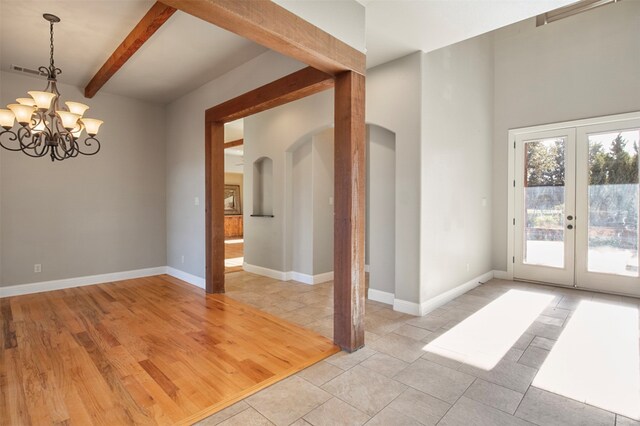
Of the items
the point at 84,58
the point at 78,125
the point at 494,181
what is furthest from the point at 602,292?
the point at 84,58

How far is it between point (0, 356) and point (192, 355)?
156cm

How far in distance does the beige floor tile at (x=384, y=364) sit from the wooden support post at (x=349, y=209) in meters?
0.21

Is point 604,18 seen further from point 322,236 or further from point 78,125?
point 78,125

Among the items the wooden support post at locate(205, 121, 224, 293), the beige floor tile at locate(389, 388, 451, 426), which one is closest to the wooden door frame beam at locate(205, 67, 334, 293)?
the wooden support post at locate(205, 121, 224, 293)

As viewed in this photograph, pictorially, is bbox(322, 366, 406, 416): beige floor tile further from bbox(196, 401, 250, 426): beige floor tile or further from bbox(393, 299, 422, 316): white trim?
bbox(393, 299, 422, 316): white trim

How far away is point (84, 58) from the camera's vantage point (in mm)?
4016

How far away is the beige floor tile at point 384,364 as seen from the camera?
246 cm

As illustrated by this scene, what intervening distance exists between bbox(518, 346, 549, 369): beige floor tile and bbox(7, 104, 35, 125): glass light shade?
4744 mm

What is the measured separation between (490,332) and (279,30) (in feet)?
10.8

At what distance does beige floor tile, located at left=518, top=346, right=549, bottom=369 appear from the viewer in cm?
261

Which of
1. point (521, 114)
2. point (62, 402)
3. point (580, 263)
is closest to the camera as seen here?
point (62, 402)

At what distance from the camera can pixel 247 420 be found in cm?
189

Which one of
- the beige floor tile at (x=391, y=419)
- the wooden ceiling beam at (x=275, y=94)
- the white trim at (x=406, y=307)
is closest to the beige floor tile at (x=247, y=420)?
the beige floor tile at (x=391, y=419)

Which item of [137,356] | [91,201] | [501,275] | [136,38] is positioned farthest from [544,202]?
[91,201]
